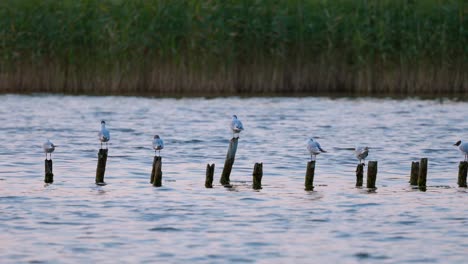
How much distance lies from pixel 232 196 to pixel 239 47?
15502 millimetres

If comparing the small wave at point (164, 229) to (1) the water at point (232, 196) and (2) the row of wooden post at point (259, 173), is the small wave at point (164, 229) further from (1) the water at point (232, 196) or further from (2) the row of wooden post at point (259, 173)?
(2) the row of wooden post at point (259, 173)

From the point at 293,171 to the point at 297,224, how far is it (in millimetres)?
4757

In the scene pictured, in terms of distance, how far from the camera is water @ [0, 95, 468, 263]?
40.1ft

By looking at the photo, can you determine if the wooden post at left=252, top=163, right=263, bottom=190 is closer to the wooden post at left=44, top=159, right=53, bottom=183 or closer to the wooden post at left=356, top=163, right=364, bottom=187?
the wooden post at left=356, top=163, right=364, bottom=187

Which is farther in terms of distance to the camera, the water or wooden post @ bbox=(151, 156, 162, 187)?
wooden post @ bbox=(151, 156, 162, 187)

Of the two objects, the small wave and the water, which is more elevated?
the water

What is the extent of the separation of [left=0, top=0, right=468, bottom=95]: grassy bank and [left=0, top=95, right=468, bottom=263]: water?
3.14 metres

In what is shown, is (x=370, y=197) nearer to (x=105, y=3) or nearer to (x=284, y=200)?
(x=284, y=200)

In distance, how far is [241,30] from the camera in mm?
31062

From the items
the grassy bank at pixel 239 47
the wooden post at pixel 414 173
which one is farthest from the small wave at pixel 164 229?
the grassy bank at pixel 239 47

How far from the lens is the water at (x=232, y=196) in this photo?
1221 cm

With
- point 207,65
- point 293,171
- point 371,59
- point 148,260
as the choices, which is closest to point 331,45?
point 371,59

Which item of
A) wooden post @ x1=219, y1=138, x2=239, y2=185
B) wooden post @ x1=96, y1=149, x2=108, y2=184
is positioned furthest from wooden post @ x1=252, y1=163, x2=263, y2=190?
wooden post @ x1=96, y1=149, x2=108, y2=184

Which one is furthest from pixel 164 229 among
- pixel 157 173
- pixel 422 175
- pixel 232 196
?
pixel 422 175
